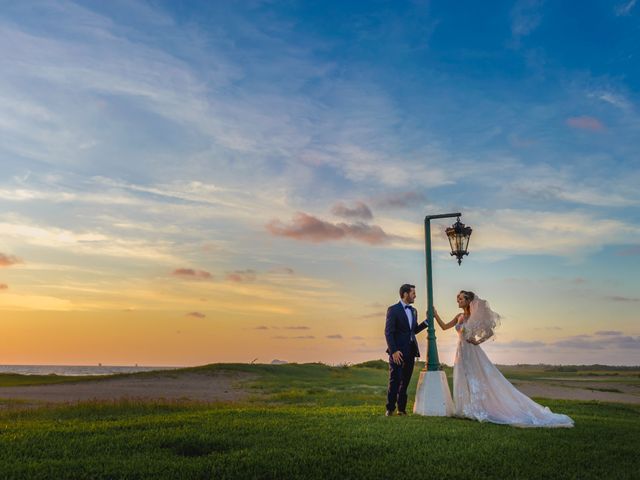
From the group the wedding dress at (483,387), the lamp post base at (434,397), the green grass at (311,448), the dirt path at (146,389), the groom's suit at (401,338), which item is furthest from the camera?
the dirt path at (146,389)

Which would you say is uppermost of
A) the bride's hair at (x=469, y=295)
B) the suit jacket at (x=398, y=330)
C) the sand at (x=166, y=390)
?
the bride's hair at (x=469, y=295)

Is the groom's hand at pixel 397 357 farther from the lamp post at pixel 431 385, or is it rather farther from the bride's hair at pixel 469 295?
the bride's hair at pixel 469 295

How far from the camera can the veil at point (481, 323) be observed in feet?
44.5

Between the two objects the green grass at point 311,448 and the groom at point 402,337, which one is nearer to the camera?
the green grass at point 311,448

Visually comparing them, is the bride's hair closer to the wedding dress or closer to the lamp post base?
the wedding dress

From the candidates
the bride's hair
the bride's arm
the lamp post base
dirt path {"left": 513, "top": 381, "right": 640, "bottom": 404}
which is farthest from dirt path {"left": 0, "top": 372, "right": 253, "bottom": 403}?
dirt path {"left": 513, "top": 381, "right": 640, "bottom": 404}

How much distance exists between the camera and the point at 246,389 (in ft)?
100

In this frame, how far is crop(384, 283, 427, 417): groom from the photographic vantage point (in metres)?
13.5

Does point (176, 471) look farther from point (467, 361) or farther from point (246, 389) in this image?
point (246, 389)

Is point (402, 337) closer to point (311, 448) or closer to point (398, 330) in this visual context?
point (398, 330)

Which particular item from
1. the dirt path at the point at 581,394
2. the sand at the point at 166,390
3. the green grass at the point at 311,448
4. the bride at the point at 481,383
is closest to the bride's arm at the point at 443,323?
the bride at the point at 481,383

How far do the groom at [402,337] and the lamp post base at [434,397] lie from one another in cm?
64

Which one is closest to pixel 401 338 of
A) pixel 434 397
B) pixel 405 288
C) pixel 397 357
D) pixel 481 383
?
pixel 397 357

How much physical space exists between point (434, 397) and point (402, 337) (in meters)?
1.86
